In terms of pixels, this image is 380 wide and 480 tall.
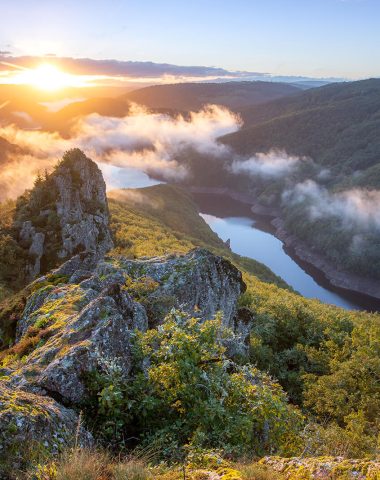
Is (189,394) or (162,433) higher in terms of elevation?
(189,394)

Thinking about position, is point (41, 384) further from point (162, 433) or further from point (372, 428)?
point (372, 428)

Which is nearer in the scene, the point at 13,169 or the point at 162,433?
the point at 162,433

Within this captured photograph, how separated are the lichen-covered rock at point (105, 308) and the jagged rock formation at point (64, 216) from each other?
25.1 m

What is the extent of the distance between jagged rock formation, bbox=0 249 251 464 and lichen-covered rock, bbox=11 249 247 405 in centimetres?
3

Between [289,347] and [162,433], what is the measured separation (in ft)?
85.2

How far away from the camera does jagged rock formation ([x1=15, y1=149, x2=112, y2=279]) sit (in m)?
50.3

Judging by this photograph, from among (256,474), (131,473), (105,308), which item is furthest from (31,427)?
(105,308)

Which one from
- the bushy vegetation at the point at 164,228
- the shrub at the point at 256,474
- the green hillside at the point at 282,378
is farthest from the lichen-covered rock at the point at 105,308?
the bushy vegetation at the point at 164,228

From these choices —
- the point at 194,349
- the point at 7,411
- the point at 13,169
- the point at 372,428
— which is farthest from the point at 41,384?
the point at 13,169

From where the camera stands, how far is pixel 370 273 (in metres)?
192

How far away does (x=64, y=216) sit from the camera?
177 ft

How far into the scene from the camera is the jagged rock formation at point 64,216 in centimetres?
5031

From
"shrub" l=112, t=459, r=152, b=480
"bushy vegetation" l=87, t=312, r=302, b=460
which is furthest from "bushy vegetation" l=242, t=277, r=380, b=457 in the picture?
"shrub" l=112, t=459, r=152, b=480

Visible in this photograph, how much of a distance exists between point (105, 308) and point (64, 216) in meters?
43.4
